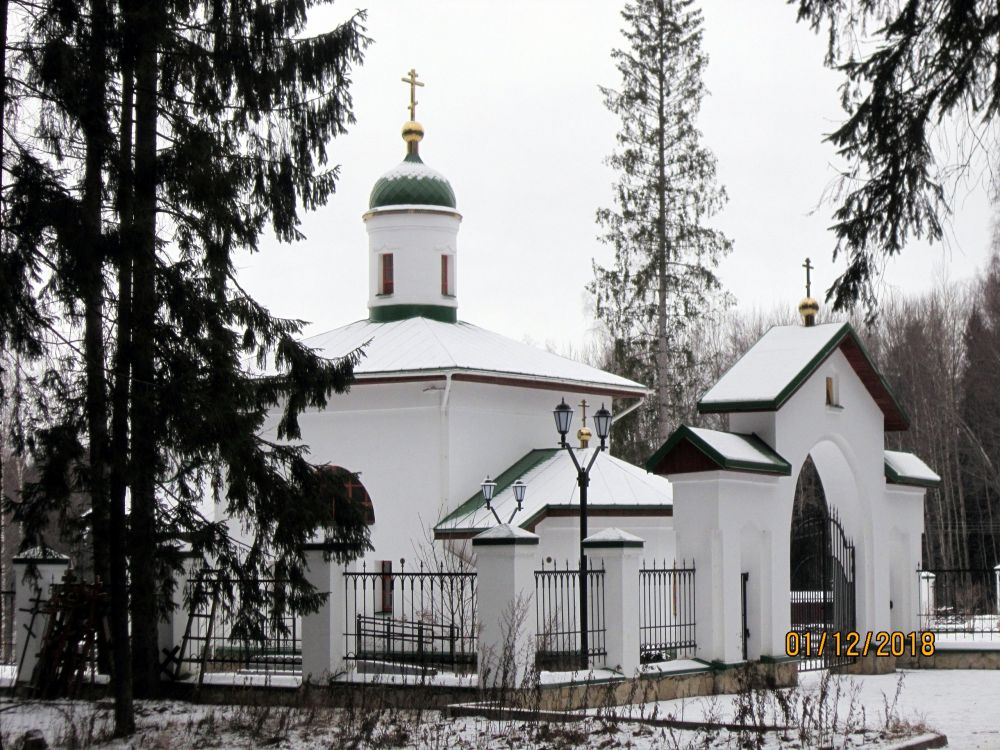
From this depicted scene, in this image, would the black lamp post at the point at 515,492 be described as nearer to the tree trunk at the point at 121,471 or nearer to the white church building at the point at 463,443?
the white church building at the point at 463,443

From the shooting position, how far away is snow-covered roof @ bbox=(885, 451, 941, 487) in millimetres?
20062

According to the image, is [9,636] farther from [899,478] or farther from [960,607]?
[960,607]

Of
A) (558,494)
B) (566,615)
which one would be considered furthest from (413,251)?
(566,615)

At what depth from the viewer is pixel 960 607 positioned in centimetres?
2997

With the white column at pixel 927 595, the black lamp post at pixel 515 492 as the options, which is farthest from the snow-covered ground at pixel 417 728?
the white column at pixel 927 595

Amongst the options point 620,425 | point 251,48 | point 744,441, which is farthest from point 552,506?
point 620,425

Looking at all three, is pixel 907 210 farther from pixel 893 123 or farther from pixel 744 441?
pixel 744 441

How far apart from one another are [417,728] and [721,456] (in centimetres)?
623

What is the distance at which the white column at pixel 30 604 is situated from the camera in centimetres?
1583

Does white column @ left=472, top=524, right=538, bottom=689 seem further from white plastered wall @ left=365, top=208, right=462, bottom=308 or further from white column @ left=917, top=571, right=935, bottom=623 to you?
white column @ left=917, top=571, right=935, bottom=623

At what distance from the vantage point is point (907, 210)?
367 inches

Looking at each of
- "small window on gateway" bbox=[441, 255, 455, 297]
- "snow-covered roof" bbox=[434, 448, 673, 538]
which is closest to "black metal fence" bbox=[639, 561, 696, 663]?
"snow-covered roof" bbox=[434, 448, 673, 538]

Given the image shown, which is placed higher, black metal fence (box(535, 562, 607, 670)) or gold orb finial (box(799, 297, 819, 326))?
gold orb finial (box(799, 297, 819, 326))
